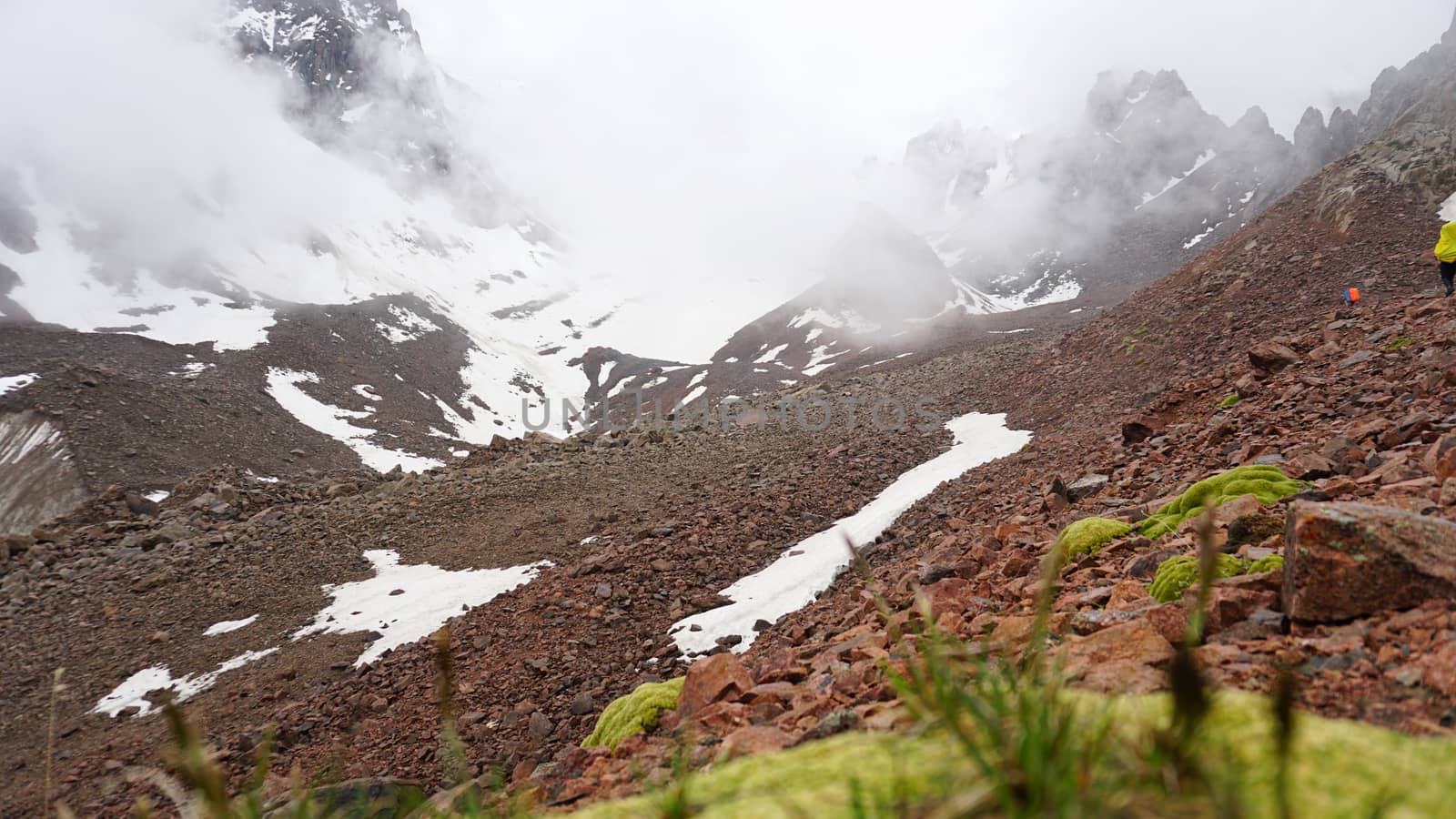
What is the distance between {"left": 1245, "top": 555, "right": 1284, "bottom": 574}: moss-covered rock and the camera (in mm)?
3660

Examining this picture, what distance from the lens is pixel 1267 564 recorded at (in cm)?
378

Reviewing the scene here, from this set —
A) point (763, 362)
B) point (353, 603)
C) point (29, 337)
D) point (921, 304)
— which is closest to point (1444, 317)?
point (353, 603)

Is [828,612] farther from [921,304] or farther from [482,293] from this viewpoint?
[482,293]

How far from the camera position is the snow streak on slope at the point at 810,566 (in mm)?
8984

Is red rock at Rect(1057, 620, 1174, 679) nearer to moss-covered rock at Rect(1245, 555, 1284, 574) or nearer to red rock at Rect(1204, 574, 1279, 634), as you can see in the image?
red rock at Rect(1204, 574, 1279, 634)

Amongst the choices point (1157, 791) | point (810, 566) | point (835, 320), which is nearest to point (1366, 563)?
point (1157, 791)

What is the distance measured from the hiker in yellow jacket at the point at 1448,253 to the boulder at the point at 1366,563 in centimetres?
1364

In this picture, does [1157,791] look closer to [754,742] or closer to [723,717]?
[754,742]

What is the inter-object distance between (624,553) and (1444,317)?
13290 millimetres


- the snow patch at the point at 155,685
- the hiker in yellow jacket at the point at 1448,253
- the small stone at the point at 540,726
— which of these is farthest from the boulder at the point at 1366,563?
the snow patch at the point at 155,685

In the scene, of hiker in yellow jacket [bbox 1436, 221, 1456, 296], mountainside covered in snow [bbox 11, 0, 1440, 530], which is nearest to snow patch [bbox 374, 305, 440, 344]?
mountainside covered in snow [bbox 11, 0, 1440, 530]

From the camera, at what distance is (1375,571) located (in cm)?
282

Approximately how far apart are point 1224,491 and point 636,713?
5.24 metres

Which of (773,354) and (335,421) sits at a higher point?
(773,354)
